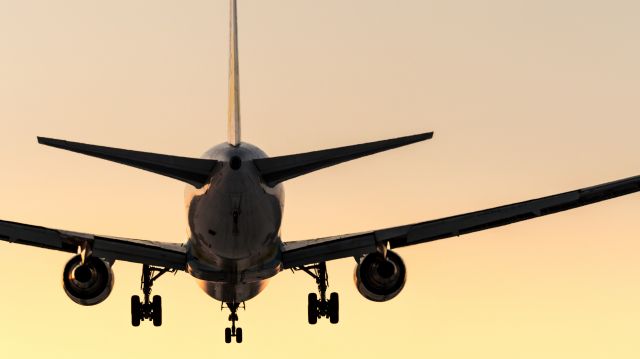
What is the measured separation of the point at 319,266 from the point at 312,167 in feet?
45.2

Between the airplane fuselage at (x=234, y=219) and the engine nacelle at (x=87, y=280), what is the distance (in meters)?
4.03

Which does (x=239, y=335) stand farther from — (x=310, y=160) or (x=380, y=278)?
(x=310, y=160)

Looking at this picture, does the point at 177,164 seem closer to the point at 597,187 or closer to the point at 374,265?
the point at 374,265

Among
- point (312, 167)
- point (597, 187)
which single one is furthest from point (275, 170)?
point (597, 187)

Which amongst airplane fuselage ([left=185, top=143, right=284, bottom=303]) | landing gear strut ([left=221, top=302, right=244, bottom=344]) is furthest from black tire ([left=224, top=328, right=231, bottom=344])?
airplane fuselage ([left=185, top=143, right=284, bottom=303])

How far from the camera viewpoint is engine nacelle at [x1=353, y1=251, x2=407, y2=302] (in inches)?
2299

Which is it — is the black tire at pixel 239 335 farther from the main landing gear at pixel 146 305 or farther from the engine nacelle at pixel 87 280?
the engine nacelle at pixel 87 280

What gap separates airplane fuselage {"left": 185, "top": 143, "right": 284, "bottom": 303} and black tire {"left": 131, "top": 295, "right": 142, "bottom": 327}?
8292mm

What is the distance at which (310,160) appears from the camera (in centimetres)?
5075

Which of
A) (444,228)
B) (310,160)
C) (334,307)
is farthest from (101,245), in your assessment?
(444,228)

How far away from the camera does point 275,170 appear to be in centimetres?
5134

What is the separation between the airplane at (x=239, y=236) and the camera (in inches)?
2003

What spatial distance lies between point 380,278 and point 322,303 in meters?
6.41

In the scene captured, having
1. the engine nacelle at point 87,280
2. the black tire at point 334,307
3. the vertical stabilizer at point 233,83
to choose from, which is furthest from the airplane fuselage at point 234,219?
the black tire at point 334,307
